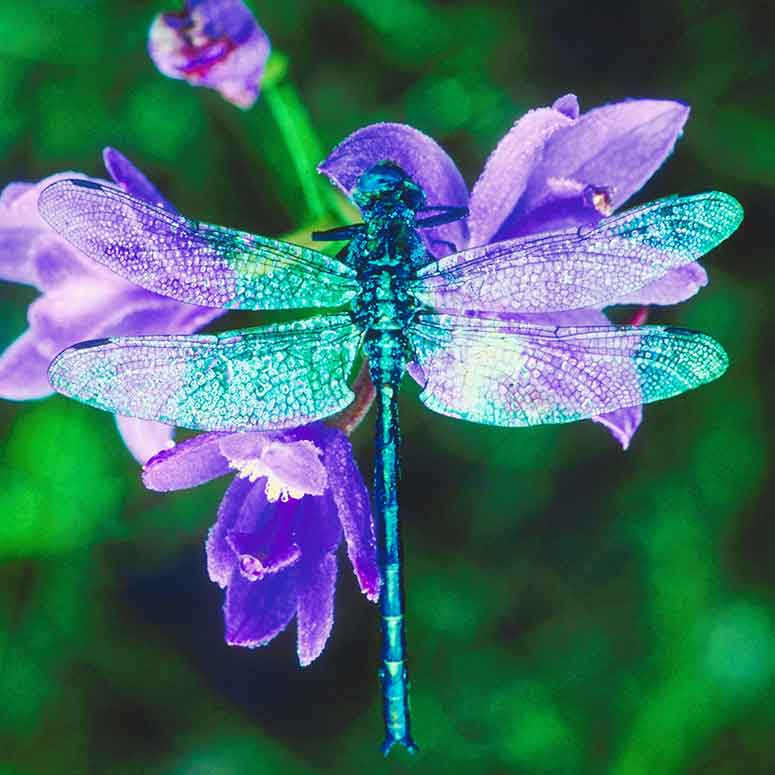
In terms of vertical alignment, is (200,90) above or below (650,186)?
above

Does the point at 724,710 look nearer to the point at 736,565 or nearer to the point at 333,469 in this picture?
the point at 736,565

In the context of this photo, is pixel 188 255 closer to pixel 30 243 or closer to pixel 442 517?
pixel 30 243

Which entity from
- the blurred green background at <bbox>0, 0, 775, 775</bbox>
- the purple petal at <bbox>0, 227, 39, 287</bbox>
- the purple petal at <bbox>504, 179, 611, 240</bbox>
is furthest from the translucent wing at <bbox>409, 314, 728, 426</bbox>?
the blurred green background at <bbox>0, 0, 775, 775</bbox>

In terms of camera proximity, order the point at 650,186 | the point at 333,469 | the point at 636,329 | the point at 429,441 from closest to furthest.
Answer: the point at 333,469, the point at 636,329, the point at 650,186, the point at 429,441

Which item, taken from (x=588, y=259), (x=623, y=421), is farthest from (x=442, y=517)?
(x=588, y=259)

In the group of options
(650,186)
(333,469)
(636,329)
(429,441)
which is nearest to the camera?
(333,469)

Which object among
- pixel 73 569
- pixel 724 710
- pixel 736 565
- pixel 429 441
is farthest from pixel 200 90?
pixel 724 710

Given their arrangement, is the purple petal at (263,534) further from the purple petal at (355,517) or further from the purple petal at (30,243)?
the purple petal at (30,243)

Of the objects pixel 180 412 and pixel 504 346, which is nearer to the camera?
pixel 180 412
